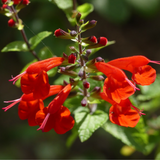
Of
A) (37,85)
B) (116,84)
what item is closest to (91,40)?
(116,84)

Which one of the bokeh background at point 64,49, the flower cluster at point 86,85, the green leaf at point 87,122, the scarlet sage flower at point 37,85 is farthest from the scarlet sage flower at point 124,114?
the bokeh background at point 64,49

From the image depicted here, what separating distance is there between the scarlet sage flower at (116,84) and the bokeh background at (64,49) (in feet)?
5.28

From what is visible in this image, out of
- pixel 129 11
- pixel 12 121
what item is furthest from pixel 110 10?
pixel 12 121

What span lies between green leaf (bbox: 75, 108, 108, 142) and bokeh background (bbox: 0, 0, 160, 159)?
4.77 feet

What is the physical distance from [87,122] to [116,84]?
14.0 inches

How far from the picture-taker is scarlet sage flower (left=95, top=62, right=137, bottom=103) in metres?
1.17

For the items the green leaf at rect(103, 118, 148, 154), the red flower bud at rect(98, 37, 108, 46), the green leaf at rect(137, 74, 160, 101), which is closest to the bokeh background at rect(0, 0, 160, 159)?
the green leaf at rect(137, 74, 160, 101)

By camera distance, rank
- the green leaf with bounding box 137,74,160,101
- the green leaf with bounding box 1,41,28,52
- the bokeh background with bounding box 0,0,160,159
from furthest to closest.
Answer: the bokeh background with bounding box 0,0,160,159, the green leaf with bounding box 137,74,160,101, the green leaf with bounding box 1,41,28,52

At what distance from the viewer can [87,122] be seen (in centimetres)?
142

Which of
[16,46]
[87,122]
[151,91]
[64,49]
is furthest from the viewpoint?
[64,49]

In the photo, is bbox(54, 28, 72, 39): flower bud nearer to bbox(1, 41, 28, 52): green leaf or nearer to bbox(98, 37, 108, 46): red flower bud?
bbox(98, 37, 108, 46): red flower bud

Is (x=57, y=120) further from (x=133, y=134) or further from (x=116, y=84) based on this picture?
(x=133, y=134)

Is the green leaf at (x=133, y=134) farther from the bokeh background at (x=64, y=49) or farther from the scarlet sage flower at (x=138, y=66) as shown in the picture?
the bokeh background at (x=64, y=49)

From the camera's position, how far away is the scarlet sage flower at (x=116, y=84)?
117 centimetres
